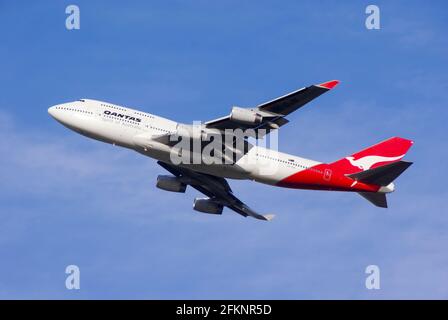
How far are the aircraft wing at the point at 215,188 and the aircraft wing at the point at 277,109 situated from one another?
8.92 m

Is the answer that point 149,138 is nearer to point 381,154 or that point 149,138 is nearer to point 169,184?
point 169,184

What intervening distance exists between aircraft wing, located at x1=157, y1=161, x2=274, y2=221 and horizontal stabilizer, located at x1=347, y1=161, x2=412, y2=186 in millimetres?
10787

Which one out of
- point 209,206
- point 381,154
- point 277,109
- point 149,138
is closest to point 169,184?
point 209,206

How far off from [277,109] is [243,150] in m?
6.13

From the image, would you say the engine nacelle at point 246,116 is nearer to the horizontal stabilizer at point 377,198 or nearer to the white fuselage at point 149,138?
the white fuselage at point 149,138

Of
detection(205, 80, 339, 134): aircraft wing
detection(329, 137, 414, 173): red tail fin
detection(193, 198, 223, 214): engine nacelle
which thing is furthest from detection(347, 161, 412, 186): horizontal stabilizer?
detection(193, 198, 223, 214): engine nacelle

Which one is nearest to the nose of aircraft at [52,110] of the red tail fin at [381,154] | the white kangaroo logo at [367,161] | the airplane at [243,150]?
the airplane at [243,150]

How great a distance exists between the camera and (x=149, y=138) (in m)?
67.1

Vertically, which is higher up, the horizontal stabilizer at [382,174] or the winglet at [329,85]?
the winglet at [329,85]

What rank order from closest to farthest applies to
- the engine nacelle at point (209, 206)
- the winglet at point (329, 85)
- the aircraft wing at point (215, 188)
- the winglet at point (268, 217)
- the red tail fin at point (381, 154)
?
the winglet at point (329, 85) → the red tail fin at point (381, 154) → the aircraft wing at point (215, 188) → the winglet at point (268, 217) → the engine nacelle at point (209, 206)

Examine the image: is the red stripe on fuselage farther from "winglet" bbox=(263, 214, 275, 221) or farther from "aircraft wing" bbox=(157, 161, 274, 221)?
"aircraft wing" bbox=(157, 161, 274, 221)

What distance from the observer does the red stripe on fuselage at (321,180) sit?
227 feet

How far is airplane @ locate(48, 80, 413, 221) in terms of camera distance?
6612 cm

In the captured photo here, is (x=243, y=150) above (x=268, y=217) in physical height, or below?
above
